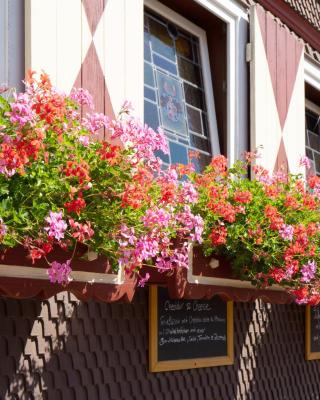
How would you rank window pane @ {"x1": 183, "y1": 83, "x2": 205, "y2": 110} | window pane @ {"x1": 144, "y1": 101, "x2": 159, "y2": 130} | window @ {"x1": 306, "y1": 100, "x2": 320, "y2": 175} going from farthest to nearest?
window @ {"x1": 306, "y1": 100, "x2": 320, "y2": 175}
window pane @ {"x1": 183, "y1": 83, "x2": 205, "y2": 110}
window pane @ {"x1": 144, "y1": 101, "x2": 159, "y2": 130}

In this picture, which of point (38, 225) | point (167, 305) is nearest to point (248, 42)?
point (167, 305)

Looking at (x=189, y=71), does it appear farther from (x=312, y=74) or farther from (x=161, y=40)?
(x=312, y=74)

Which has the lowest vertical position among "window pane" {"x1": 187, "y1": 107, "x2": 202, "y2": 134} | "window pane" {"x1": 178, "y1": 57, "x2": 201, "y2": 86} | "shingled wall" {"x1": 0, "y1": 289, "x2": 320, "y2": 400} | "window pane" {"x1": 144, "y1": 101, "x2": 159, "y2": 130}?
"shingled wall" {"x1": 0, "y1": 289, "x2": 320, "y2": 400}

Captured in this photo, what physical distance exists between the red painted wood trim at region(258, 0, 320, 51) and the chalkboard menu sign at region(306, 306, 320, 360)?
2.35m

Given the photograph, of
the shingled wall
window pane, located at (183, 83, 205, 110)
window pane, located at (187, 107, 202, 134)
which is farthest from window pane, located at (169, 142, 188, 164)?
the shingled wall

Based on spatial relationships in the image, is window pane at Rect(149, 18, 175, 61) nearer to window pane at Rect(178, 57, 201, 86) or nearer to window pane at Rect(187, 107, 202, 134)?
window pane at Rect(178, 57, 201, 86)

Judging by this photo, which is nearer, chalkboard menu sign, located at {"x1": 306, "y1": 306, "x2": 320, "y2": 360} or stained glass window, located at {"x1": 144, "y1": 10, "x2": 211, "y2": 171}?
stained glass window, located at {"x1": 144, "y1": 10, "x2": 211, "y2": 171}

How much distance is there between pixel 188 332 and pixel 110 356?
83 centimetres

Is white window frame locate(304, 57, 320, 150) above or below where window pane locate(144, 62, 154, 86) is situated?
above

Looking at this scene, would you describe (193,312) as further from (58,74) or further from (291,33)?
(291,33)

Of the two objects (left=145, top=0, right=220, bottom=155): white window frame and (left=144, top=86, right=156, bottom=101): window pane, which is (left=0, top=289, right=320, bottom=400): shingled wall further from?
(left=144, top=86, right=156, bottom=101): window pane

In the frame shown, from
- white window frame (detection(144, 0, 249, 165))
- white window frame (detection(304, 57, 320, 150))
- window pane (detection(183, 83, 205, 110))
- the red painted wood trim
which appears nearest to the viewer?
white window frame (detection(144, 0, 249, 165))

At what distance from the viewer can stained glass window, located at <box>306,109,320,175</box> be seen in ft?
27.5

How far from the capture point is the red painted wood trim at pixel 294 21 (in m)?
7.08
